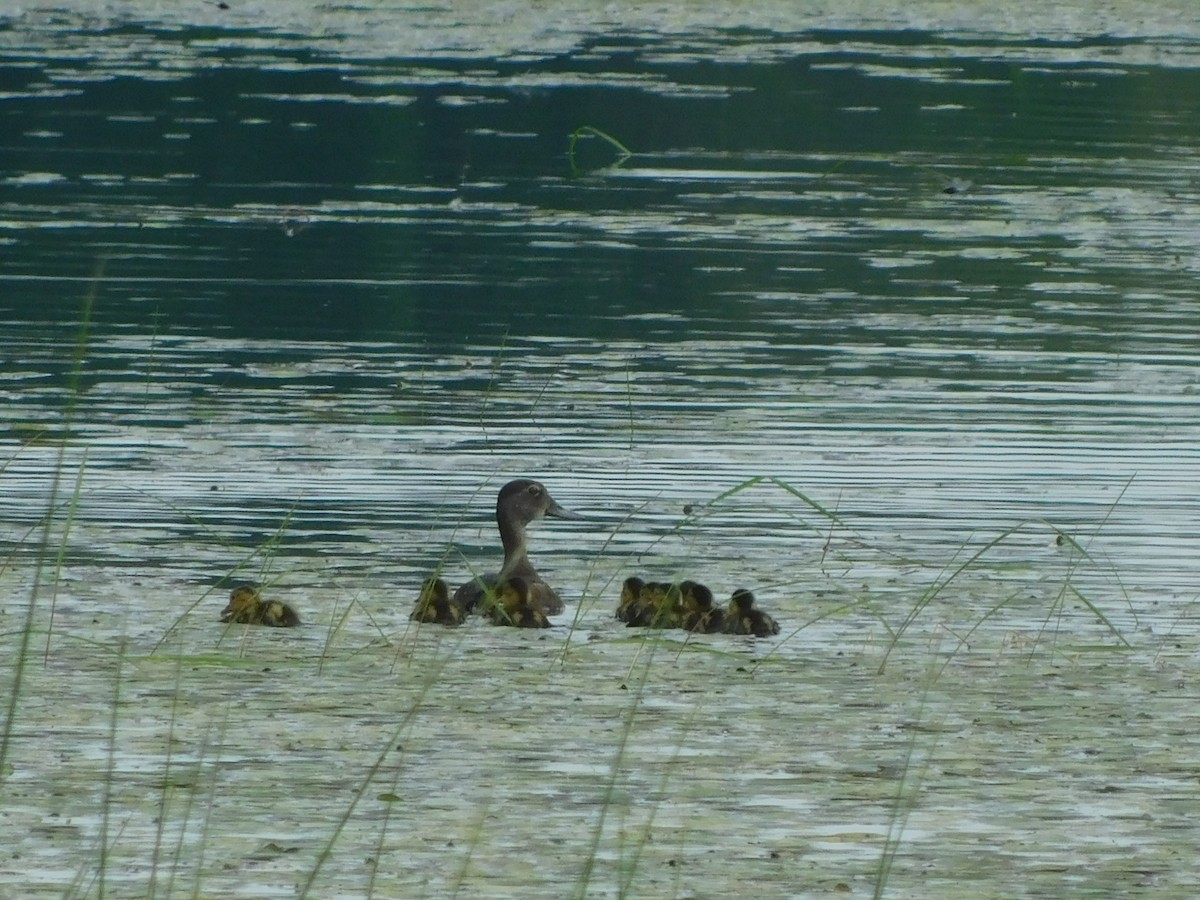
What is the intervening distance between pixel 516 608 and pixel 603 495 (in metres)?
1.82

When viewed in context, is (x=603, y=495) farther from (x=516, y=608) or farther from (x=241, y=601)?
(x=241, y=601)

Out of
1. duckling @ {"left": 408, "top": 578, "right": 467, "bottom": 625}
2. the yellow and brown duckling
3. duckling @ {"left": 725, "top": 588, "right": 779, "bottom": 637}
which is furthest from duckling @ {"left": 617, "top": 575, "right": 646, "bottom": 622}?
duckling @ {"left": 408, "top": 578, "right": 467, "bottom": 625}

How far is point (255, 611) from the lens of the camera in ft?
22.0

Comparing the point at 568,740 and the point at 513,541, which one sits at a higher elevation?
the point at 513,541

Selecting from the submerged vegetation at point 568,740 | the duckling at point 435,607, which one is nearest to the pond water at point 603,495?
the submerged vegetation at point 568,740

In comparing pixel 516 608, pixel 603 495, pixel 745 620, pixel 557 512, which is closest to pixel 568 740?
pixel 745 620

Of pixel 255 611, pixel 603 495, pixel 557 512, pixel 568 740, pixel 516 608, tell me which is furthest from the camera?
pixel 603 495

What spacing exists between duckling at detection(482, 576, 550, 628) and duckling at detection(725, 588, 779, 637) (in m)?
0.52

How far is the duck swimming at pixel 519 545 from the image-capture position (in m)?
7.12

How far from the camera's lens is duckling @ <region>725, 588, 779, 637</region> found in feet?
22.1

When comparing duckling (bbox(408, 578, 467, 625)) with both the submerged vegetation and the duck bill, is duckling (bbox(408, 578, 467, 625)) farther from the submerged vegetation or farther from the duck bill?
the duck bill

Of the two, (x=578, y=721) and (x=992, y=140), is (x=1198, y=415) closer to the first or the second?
(x=578, y=721)

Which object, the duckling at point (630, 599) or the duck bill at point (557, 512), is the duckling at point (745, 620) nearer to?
the duckling at point (630, 599)

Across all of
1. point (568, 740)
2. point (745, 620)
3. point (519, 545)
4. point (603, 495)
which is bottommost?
point (568, 740)
